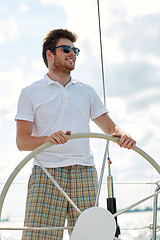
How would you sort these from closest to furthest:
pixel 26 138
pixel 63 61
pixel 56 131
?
pixel 26 138
pixel 56 131
pixel 63 61

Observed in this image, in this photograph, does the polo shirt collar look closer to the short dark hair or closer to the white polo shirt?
the white polo shirt

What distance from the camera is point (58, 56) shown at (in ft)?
7.04

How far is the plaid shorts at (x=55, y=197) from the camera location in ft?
6.26

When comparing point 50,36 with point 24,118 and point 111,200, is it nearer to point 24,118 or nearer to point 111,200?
point 24,118

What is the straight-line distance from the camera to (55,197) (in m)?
1.94

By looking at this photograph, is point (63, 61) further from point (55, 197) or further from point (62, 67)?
point (55, 197)

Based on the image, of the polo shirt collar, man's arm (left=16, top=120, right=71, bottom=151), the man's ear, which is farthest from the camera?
the man's ear

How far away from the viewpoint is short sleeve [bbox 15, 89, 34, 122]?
1.98m

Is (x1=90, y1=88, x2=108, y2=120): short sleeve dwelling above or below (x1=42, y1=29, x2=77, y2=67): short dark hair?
below

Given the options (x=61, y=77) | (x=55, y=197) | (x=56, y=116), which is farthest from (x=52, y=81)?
(x=55, y=197)

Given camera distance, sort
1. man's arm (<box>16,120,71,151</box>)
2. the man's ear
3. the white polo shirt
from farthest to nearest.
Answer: the man's ear, the white polo shirt, man's arm (<box>16,120,71,151</box>)

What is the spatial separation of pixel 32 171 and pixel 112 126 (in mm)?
424

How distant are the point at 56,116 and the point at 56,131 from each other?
65 mm

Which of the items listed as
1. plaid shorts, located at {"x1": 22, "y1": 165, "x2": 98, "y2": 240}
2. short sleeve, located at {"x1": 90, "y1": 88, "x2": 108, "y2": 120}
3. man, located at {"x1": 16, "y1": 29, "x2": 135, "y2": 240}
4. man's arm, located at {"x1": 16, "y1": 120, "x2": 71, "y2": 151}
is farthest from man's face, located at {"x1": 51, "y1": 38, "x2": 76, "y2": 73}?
plaid shorts, located at {"x1": 22, "y1": 165, "x2": 98, "y2": 240}
